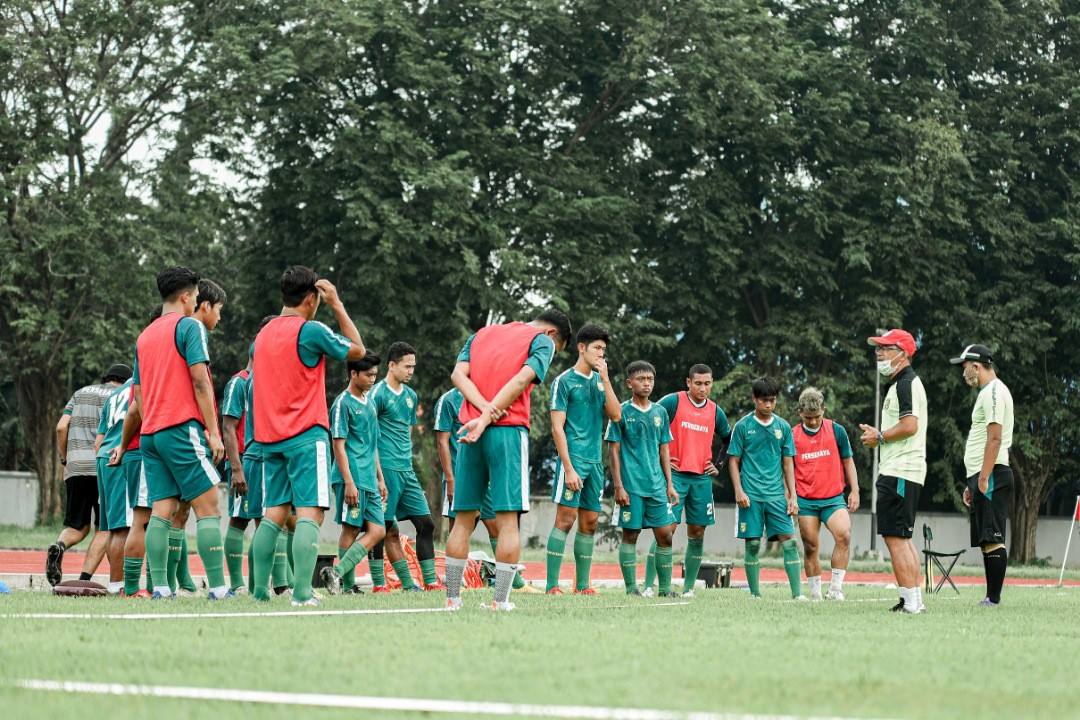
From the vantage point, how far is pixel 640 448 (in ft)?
46.2

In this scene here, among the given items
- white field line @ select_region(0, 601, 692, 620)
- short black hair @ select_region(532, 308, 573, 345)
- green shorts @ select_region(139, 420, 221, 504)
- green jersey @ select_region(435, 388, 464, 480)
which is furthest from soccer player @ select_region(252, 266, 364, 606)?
green jersey @ select_region(435, 388, 464, 480)

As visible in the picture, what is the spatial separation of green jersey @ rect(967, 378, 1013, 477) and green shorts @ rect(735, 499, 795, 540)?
1.99 metres

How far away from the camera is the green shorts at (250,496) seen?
476 inches

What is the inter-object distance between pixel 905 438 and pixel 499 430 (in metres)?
3.67

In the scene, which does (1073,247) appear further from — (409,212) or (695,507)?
(695,507)

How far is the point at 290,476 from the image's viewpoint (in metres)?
9.63

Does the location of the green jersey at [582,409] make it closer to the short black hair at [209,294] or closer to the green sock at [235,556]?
the green sock at [235,556]

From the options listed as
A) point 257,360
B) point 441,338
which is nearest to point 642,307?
point 441,338

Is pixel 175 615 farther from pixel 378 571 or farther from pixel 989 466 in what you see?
pixel 989 466

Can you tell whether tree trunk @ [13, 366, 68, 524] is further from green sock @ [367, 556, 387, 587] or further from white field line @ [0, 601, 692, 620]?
white field line @ [0, 601, 692, 620]

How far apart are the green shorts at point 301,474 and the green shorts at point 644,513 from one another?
4745 millimetres

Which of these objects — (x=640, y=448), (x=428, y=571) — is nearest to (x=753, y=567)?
(x=640, y=448)

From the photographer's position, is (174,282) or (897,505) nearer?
(174,282)

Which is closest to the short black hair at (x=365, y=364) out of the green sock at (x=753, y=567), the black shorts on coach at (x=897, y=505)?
the green sock at (x=753, y=567)
